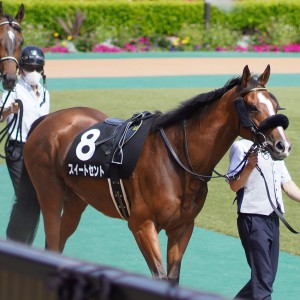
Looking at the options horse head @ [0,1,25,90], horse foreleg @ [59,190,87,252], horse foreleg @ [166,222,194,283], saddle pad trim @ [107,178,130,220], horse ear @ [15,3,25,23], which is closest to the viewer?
horse foreleg @ [166,222,194,283]

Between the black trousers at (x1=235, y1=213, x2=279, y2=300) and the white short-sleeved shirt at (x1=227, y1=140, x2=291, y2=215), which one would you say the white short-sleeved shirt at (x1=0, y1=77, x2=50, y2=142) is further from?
the black trousers at (x1=235, y1=213, x2=279, y2=300)

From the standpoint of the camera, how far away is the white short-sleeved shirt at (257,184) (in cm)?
614

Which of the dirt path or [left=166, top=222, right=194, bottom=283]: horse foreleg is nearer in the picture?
[left=166, top=222, right=194, bottom=283]: horse foreleg

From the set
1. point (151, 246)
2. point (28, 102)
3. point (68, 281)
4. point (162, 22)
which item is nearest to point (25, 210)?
point (28, 102)

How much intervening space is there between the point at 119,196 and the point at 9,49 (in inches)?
86.4

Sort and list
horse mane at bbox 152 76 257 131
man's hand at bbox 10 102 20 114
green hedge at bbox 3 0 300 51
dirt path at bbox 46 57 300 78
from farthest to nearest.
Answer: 1. green hedge at bbox 3 0 300 51
2. dirt path at bbox 46 57 300 78
3. man's hand at bbox 10 102 20 114
4. horse mane at bbox 152 76 257 131

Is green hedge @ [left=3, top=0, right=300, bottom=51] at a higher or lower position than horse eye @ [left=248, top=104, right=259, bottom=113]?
lower

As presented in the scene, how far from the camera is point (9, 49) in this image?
26.2 ft

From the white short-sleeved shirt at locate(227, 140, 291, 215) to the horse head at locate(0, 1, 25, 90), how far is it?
2155 mm

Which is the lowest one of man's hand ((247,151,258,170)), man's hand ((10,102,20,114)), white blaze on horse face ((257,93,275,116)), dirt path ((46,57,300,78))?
dirt path ((46,57,300,78))

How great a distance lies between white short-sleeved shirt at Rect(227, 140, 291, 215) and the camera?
242 inches

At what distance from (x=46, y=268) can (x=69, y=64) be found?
23132 mm

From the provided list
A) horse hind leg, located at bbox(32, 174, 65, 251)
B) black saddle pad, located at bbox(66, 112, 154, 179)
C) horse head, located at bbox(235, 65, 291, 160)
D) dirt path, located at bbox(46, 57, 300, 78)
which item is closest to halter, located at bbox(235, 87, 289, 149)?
horse head, located at bbox(235, 65, 291, 160)

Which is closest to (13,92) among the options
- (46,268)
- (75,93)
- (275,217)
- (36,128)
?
(36,128)
